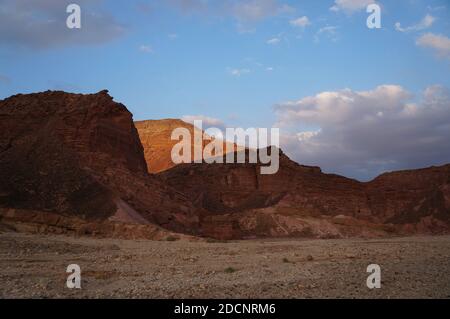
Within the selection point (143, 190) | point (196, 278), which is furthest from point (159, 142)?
point (196, 278)

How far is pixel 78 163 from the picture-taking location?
37.6m

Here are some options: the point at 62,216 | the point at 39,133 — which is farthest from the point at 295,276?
the point at 39,133

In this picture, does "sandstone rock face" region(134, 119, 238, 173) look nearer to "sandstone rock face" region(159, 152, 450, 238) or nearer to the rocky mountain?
"sandstone rock face" region(159, 152, 450, 238)

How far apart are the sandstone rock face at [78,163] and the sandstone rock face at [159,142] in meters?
47.0

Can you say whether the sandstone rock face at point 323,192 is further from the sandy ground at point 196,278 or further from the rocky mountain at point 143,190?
the sandy ground at point 196,278

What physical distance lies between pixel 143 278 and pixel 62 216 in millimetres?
19708

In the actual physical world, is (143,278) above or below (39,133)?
below

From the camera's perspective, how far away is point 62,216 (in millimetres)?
29703

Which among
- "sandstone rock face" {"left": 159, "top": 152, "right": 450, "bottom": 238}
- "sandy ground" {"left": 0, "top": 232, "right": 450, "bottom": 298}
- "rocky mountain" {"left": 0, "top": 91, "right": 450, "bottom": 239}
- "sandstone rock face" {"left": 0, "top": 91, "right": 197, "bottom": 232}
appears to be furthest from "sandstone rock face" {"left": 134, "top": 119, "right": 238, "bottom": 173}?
"sandy ground" {"left": 0, "top": 232, "right": 450, "bottom": 298}

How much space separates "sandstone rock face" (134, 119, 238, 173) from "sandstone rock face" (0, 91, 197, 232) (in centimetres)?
4696

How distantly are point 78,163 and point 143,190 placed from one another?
235 inches

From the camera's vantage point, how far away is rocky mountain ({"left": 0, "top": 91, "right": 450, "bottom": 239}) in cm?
3353

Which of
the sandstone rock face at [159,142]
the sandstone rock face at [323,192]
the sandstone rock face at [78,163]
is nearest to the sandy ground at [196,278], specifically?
the sandstone rock face at [78,163]
